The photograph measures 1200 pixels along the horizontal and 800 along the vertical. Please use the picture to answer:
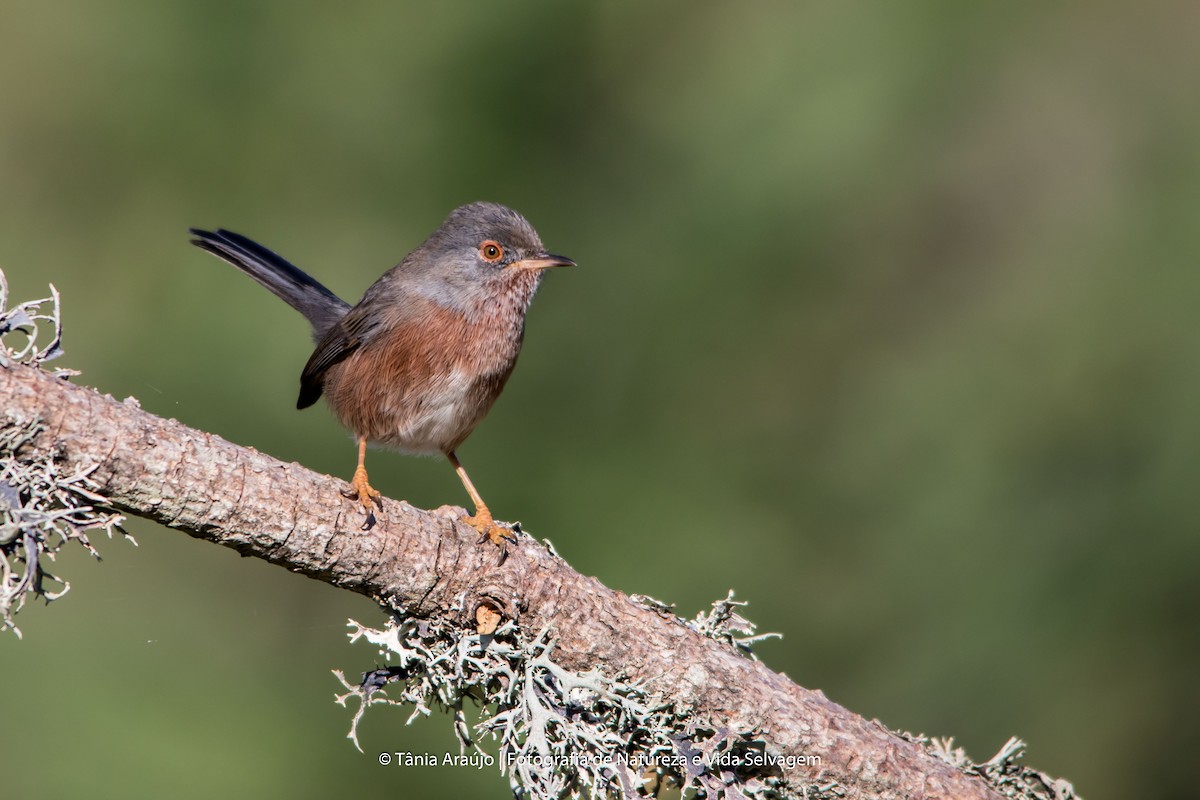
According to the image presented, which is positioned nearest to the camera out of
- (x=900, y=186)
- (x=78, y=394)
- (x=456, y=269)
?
(x=78, y=394)

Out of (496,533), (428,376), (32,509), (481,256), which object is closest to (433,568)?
(496,533)

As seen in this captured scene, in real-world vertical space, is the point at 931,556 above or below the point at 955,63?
below

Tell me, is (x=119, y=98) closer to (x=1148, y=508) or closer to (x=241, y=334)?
(x=241, y=334)

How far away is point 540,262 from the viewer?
451 centimetres

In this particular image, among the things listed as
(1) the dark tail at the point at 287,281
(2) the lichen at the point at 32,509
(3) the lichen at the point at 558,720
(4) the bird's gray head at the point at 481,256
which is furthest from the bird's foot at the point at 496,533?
(1) the dark tail at the point at 287,281

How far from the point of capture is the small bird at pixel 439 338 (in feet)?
13.8

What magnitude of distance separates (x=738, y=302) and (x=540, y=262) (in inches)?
75.7

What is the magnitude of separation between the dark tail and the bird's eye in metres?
0.89

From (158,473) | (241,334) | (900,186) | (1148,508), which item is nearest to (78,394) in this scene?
(158,473)

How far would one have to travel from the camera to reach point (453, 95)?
609 centimetres

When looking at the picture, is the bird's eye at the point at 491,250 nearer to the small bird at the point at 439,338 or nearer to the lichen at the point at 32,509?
the small bird at the point at 439,338

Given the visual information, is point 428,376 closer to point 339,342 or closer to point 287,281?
point 339,342

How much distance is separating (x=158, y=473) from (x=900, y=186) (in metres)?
5.09

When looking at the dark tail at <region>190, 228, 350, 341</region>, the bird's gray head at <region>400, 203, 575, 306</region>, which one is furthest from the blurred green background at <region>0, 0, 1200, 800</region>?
the bird's gray head at <region>400, 203, 575, 306</region>
